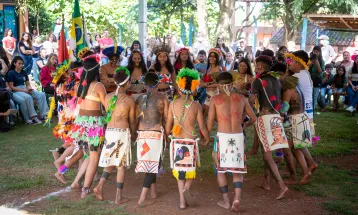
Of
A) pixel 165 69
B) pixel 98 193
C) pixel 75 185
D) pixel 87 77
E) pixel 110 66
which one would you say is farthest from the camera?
pixel 165 69

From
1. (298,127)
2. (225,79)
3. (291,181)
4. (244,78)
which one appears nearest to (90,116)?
(225,79)

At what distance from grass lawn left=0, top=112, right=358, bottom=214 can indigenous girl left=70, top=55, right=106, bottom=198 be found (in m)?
0.45

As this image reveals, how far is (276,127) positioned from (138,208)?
6.50 feet

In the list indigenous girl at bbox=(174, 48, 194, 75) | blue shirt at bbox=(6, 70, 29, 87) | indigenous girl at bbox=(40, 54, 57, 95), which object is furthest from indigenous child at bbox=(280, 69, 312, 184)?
blue shirt at bbox=(6, 70, 29, 87)

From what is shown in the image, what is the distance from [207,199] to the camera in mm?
5887

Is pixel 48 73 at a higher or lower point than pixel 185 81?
lower

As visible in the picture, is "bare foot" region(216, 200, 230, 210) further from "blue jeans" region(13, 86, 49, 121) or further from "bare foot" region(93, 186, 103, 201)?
"blue jeans" region(13, 86, 49, 121)

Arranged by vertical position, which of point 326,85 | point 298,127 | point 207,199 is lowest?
point 207,199

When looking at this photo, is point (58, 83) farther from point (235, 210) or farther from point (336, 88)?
point (336, 88)

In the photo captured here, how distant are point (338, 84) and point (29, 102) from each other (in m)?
9.45

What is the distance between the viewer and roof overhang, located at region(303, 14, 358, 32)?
13664 millimetres

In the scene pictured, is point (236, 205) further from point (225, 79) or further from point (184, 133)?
point (225, 79)

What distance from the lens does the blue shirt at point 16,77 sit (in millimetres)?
10914

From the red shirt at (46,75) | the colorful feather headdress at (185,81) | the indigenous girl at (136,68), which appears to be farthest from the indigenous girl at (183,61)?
the red shirt at (46,75)
